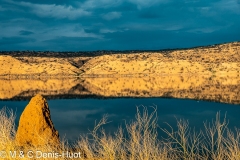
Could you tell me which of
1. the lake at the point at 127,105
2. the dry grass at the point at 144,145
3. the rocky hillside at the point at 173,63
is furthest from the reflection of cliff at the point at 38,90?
the rocky hillside at the point at 173,63

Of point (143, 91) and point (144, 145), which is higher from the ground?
point (144, 145)

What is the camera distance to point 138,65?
94.8m

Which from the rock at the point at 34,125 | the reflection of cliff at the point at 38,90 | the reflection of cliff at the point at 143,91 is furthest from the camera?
the reflection of cliff at the point at 38,90

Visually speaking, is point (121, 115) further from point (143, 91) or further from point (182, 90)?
point (182, 90)

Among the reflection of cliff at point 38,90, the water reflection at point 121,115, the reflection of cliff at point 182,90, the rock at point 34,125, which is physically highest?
the rock at point 34,125

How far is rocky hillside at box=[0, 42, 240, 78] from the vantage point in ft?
293

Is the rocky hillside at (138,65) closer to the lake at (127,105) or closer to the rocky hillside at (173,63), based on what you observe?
the rocky hillside at (173,63)

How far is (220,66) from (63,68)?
43.2 m

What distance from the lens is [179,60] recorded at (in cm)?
9162

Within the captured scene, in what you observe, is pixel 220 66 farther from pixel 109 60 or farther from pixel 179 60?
pixel 109 60

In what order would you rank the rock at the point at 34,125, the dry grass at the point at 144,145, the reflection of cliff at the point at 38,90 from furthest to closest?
the reflection of cliff at the point at 38,90, the rock at the point at 34,125, the dry grass at the point at 144,145

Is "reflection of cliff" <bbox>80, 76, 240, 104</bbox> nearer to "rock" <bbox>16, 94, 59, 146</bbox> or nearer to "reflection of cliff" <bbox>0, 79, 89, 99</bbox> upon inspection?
"reflection of cliff" <bbox>0, 79, 89, 99</bbox>

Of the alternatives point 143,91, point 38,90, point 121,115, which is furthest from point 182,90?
point 121,115

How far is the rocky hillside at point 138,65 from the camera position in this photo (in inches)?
3511
